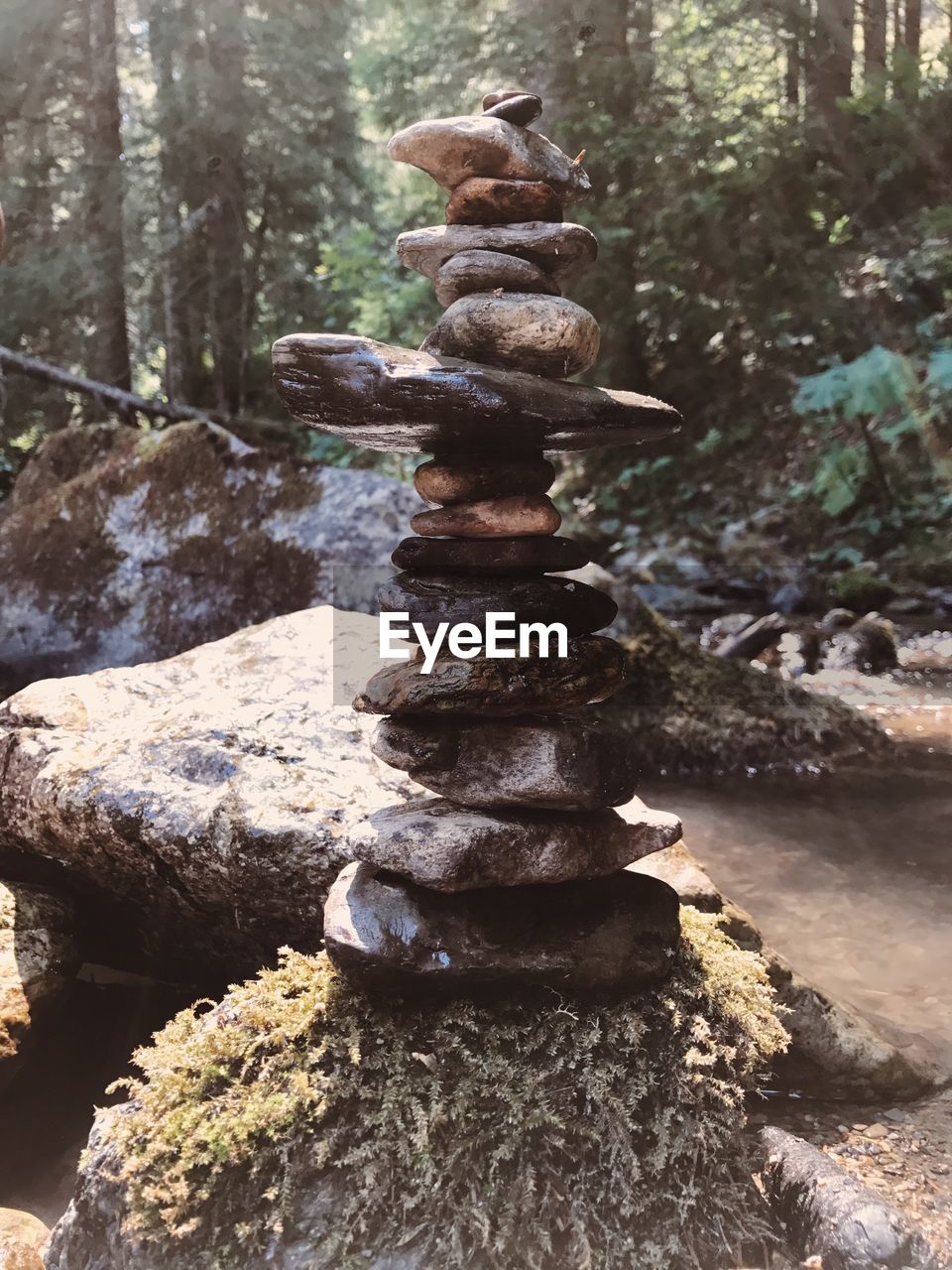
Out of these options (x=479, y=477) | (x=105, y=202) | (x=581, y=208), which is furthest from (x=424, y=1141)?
(x=105, y=202)

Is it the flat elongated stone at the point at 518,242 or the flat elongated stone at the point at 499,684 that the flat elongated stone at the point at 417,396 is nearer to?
the flat elongated stone at the point at 518,242

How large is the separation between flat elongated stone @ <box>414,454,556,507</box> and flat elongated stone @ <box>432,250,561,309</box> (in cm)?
55

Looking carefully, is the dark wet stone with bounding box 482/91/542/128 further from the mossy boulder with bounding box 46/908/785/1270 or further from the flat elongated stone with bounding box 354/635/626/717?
the mossy boulder with bounding box 46/908/785/1270

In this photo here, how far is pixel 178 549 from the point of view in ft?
24.9

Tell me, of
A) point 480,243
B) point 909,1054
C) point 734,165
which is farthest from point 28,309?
point 909,1054

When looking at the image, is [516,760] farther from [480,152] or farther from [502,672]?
[480,152]

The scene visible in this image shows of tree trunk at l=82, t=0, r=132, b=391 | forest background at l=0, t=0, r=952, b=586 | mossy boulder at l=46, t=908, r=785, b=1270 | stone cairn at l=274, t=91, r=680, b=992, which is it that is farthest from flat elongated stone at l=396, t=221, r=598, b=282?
tree trunk at l=82, t=0, r=132, b=391

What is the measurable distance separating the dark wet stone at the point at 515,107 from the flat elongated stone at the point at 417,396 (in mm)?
983

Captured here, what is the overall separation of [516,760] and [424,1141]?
115 centimetres

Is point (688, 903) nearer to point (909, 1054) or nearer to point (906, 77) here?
point (909, 1054)

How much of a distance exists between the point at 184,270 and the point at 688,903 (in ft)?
39.4

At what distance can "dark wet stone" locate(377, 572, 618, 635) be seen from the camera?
3.08 m

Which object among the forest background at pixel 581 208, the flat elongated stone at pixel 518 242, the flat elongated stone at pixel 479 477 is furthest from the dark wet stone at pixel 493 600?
the forest background at pixel 581 208

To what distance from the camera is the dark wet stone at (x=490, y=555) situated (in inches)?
124
